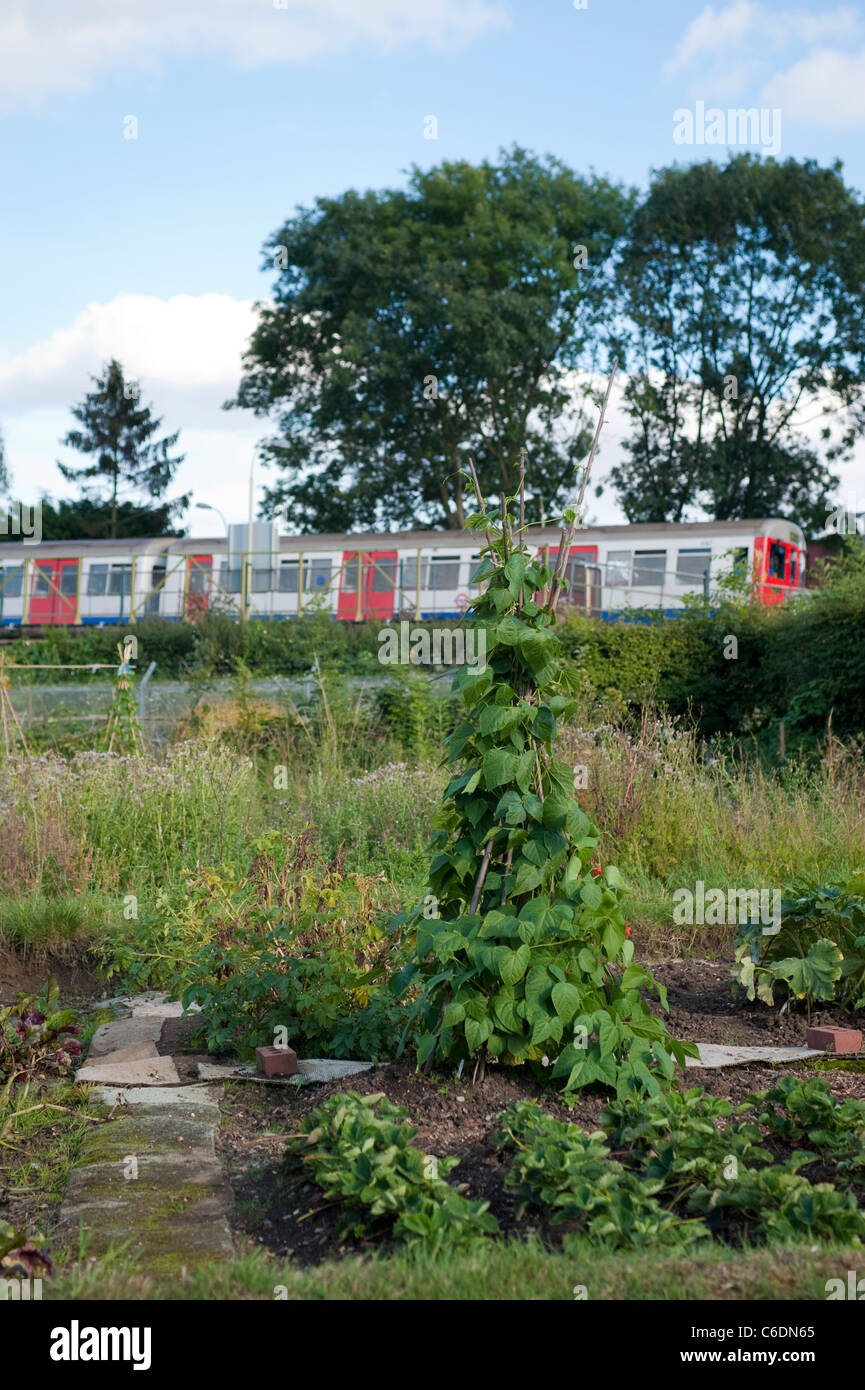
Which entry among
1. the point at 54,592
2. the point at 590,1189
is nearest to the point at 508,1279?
the point at 590,1189

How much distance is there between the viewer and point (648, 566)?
22672 millimetres

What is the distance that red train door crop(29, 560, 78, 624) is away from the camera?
25.8 metres

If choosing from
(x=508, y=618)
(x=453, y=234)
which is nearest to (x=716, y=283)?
(x=453, y=234)

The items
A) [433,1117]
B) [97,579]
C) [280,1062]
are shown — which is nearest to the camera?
[433,1117]

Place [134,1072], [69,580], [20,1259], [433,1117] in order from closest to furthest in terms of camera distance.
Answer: [20,1259] < [433,1117] < [134,1072] < [69,580]

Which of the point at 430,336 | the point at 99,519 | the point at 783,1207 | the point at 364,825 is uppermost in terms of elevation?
the point at 430,336

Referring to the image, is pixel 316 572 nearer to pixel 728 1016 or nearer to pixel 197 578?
pixel 197 578

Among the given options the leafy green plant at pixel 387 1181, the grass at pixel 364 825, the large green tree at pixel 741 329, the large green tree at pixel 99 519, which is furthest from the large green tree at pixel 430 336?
the leafy green plant at pixel 387 1181

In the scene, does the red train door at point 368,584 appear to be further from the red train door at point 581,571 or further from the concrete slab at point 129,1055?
the concrete slab at point 129,1055

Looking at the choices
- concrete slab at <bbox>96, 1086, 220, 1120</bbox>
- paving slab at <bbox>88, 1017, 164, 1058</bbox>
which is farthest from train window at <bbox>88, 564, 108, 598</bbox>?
concrete slab at <bbox>96, 1086, 220, 1120</bbox>

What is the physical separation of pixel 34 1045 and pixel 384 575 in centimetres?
2009

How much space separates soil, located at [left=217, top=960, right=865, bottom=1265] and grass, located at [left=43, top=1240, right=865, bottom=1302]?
0.30 m

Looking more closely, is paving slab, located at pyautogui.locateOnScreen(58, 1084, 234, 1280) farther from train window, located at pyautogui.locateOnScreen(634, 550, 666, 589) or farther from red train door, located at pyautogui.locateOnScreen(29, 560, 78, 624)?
red train door, located at pyautogui.locateOnScreen(29, 560, 78, 624)
